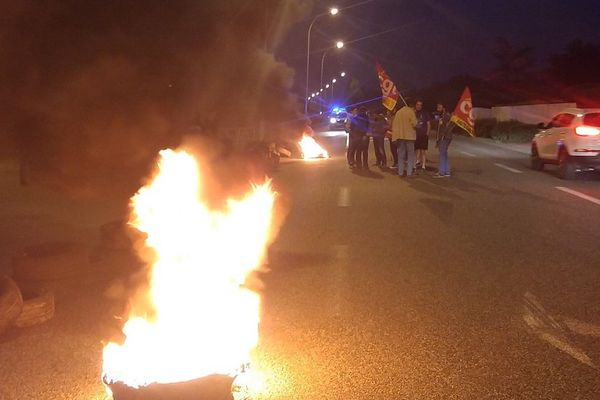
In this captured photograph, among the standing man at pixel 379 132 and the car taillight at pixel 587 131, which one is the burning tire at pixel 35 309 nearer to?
the standing man at pixel 379 132

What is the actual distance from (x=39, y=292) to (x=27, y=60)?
1249 centimetres

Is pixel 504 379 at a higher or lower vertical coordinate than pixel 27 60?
lower

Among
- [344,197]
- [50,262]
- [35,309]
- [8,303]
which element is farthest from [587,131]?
[8,303]

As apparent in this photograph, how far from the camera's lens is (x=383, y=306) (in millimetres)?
6398

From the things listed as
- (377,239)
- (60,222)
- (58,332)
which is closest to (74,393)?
(58,332)

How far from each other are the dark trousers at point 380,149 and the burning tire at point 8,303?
1460 centimetres

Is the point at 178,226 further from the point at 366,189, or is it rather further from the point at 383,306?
the point at 366,189

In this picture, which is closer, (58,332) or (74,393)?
(74,393)

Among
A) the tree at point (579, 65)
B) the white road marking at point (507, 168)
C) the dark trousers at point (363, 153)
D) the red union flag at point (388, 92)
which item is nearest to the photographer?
the dark trousers at point (363, 153)

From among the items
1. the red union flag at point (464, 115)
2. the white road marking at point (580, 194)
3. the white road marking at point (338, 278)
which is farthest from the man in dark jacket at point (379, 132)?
the white road marking at point (338, 278)

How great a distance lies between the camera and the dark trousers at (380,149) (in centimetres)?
1961

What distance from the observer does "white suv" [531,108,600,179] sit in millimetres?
17062

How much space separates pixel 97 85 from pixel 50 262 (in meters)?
12.4

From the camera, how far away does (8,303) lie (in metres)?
5.46
